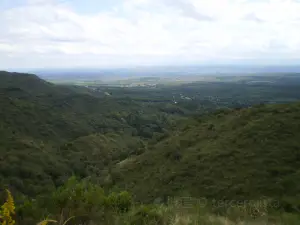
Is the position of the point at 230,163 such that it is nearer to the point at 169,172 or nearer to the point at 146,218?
the point at 169,172

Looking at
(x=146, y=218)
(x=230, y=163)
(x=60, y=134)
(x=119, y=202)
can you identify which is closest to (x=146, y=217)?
(x=146, y=218)

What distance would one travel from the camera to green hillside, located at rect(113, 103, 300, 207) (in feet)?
42.9

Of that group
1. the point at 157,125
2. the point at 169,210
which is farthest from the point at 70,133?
the point at 169,210

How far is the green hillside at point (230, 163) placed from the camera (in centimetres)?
1307

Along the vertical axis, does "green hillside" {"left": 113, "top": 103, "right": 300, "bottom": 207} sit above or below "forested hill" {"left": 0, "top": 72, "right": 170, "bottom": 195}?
above

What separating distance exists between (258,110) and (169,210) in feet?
58.9

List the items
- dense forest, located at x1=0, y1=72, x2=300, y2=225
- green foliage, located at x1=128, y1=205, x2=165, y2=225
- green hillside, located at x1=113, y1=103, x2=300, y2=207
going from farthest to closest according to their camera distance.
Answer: green hillside, located at x1=113, y1=103, x2=300, y2=207 < dense forest, located at x1=0, y1=72, x2=300, y2=225 < green foliage, located at x1=128, y1=205, x2=165, y2=225

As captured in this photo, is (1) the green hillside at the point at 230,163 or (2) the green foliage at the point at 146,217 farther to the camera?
(1) the green hillside at the point at 230,163

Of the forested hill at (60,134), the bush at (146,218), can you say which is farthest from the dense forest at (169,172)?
the forested hill at (60,134)

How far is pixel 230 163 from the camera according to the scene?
51.6ft

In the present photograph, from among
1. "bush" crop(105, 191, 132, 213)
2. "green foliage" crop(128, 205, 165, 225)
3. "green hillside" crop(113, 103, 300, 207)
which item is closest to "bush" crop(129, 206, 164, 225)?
"green foliage" crop(128, 205, 165, 225)

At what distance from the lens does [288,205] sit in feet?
29.2

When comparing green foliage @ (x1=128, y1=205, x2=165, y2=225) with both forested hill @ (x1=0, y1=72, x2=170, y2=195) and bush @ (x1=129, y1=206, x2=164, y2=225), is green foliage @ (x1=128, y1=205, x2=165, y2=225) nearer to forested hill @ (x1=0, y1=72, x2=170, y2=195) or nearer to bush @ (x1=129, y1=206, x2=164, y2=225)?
bush @ (x1=129, y1=206, x2=164, y2=225)

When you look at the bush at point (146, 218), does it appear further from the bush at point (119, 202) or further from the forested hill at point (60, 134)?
the forested hill at point (60, 134)
